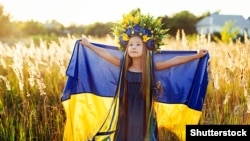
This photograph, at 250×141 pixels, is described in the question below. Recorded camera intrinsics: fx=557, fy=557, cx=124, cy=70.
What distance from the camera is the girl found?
2709 millimetres

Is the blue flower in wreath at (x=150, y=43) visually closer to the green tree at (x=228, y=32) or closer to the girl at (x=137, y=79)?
the girl at (x=137, y=79)

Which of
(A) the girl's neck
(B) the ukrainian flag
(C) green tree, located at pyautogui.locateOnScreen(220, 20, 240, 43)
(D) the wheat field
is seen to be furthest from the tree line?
(A) the girl's neck

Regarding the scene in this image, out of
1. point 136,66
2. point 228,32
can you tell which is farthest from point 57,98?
point 228,32

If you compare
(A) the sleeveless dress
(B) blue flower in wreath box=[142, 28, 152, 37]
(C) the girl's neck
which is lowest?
(A) the sleeveless dress

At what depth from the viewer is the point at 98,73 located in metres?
2.88

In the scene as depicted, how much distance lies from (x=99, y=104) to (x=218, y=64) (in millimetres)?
821

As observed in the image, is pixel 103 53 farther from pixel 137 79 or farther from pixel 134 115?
pixel 134 115

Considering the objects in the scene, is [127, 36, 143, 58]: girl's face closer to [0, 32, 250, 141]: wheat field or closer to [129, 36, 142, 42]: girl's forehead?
[129, 36, 142, 42]: girl's forehead

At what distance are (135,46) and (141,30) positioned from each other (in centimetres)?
8

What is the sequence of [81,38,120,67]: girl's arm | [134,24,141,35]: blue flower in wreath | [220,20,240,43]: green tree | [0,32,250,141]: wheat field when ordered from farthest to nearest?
[220,20,240,43]: green tree < [0,32,250,141]: wheat field < [81,38,120,67]: girl's arm < [134,24,141,35]: blue flower in wreath

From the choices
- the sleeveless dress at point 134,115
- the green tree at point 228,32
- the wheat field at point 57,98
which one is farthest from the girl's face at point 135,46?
the green tree at point 228,32

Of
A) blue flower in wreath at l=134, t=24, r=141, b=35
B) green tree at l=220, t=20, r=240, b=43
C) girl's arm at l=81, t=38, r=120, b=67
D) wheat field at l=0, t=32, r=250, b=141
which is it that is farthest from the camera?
green tree at l=220, t=20, r=240, b=43

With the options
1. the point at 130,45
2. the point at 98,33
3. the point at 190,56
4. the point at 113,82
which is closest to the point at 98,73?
the point at 113,82

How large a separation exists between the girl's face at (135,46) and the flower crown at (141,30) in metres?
0.02
